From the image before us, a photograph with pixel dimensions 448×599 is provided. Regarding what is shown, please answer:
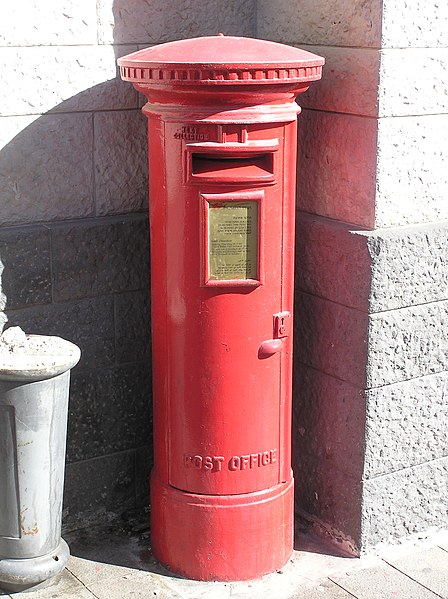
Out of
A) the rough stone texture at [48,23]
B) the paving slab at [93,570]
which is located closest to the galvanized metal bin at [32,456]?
the paving slab at [93,570]

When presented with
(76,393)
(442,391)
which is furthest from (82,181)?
(442,391)

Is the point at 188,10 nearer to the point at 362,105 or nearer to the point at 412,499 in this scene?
the point at 362,105

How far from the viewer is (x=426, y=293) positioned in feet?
13.0

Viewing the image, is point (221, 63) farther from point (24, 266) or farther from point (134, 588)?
point (134, 588)

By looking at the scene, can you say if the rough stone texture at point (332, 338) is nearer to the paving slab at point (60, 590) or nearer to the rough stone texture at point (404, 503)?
the rough stone texture at point (404, 503)

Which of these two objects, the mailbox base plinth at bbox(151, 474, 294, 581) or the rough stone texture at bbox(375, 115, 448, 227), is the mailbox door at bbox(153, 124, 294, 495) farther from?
the rough stone texture at bbox(375, 115, 448, 227)

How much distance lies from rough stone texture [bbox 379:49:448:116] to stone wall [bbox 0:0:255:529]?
857mm

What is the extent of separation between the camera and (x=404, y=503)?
414 cm

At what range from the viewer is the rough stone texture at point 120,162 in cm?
399

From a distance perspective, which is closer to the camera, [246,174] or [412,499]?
[246,174]

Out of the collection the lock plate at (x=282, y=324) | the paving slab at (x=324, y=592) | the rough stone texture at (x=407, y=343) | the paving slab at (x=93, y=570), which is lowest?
the paving slab at (x=324, y=592)

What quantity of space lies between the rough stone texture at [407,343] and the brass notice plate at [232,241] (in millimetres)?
587

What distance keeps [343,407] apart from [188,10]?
176 cm

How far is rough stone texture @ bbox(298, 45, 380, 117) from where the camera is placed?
3.65 m
